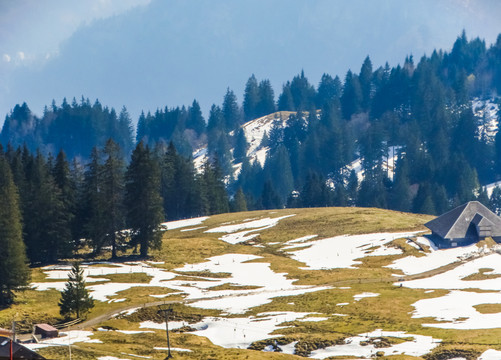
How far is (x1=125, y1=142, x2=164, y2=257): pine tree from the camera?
95.1 meters

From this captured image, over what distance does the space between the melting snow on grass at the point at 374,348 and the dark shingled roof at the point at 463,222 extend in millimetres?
39941

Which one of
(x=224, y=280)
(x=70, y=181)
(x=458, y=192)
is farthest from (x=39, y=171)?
(x=458, y=192)

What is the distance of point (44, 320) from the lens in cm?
6594

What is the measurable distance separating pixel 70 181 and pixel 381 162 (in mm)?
112585

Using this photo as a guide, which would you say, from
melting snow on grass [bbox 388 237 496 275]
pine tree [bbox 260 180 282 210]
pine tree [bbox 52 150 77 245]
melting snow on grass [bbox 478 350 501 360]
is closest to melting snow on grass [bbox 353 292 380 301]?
melting snow on grass [bbox 388 237 496 275]

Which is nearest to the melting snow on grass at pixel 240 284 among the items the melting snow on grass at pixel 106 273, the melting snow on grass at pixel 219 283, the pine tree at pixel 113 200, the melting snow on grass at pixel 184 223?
the melting snow on grass at pixel 219 283

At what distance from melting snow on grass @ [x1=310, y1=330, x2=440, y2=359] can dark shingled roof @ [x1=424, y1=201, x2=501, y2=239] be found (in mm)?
39941

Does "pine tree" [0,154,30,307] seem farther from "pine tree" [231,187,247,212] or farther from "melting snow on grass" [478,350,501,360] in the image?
"pine tree" [231,187,247,212]

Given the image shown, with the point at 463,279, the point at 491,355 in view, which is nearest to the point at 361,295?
the point at 463,279

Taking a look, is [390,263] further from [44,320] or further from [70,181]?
[70,181]

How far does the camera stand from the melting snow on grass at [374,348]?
169ft

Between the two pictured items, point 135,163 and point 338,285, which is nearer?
point 338,285

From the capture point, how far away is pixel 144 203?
9562 cm

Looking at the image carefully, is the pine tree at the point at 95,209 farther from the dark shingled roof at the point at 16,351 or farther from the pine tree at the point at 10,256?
the dark shingled roof at the point at 16,351
